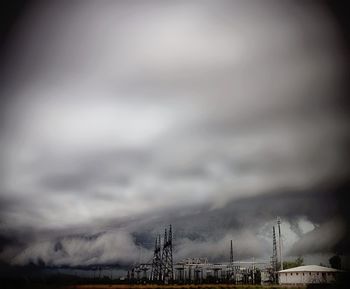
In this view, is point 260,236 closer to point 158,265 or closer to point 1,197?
point 158,265

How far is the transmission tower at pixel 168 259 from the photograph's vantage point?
10336mm

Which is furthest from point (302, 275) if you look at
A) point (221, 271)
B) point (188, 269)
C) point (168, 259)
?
point (168, 259)

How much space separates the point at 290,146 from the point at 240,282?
13.2ft

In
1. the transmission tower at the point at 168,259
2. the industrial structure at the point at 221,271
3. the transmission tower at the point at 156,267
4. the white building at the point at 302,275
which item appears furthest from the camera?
the white building at the point at 302,275

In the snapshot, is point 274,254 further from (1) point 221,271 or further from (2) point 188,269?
(2) point 188,269

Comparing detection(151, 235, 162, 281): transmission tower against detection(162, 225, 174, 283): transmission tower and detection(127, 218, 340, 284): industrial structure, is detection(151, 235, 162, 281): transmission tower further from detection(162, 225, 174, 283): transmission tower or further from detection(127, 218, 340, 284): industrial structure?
detection(162, 225, 174, 283): transmission tower

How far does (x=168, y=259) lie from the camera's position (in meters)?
10.8

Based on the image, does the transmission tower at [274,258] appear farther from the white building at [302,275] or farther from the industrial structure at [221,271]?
the white building at [302,275]

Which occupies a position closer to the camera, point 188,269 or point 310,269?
point 188,269

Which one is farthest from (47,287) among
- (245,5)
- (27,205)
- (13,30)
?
(245,5)

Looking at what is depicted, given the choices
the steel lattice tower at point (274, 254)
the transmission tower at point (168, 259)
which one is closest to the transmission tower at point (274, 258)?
the steel lattice tower at point (274, 254)

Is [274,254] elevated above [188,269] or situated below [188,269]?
above

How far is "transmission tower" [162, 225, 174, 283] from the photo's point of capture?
10336 millimetres

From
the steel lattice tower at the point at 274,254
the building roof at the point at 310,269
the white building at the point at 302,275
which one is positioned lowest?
the white building at the point at 302,275
